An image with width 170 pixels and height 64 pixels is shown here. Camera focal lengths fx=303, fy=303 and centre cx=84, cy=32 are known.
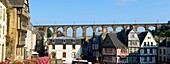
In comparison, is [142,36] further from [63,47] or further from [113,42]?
[63,47]

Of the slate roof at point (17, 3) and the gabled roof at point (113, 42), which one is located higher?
the slate roof at point (17, 3)

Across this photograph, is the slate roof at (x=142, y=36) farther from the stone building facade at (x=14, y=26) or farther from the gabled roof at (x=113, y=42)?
the stone building facade at (x=14, y=26)

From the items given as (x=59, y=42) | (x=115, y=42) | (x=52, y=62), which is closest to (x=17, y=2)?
(x=52, y=62)

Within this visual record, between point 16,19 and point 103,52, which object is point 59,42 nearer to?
point 103,52

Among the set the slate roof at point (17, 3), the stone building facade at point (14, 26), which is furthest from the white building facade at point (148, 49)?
the slate roof at point (17, 3)

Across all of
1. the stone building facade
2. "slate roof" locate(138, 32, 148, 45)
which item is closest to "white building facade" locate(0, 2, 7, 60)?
the stone building facade

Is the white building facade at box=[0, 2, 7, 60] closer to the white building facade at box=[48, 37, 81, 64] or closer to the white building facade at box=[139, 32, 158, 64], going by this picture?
the white building facade at box=[139, 32, 158, 64]

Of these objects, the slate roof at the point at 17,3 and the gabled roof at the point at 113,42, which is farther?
the gabled roof at the point at 113,42

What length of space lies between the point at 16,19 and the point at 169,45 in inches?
1364

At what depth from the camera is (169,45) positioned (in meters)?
57.4

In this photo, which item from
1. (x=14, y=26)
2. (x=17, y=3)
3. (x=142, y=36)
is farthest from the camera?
(x=142, y=36)

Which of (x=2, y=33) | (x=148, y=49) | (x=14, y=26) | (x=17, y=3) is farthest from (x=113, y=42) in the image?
(x=2, y=33)

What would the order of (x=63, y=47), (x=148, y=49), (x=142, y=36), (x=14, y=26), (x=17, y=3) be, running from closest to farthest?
(x=14, y=26) → (x=17, y=3) → (x=148, y=49) → (x=142, y=36) → (x=63, y=47)

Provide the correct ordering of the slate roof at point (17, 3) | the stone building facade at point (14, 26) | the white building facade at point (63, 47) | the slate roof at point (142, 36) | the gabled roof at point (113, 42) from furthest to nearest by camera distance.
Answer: the white building facade at point (63, 47)
the slate roof at point (142, 36)
the gabled roof at point (113, 42)
the slate roof at point (17, 3)
the stone building facade at point (14, 26)
